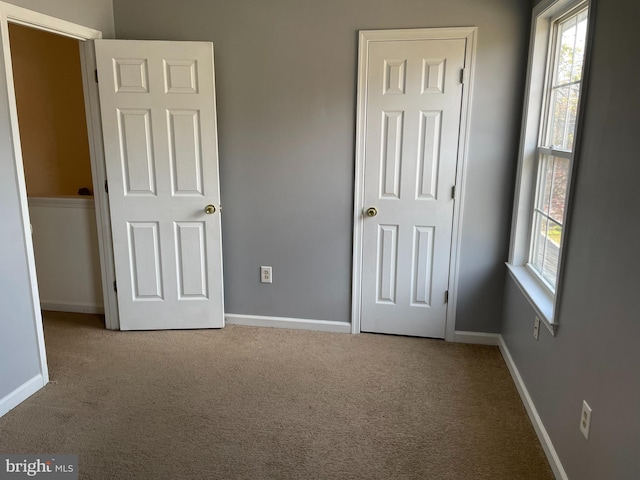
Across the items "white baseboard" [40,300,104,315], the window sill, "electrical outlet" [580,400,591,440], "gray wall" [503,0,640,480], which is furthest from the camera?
"white baseboard" [40,300,104,315]

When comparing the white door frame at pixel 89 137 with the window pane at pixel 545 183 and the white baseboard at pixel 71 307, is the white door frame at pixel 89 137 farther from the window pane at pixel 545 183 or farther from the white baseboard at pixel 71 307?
the window pane at pixel 545 183

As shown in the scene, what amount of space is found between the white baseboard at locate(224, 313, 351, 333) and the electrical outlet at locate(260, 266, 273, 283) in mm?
285

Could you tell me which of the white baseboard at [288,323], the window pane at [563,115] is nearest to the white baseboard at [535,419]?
the white baseboard at [288,323]

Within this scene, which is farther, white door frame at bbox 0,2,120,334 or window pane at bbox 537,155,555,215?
window pane at bbox 537,155,555,215

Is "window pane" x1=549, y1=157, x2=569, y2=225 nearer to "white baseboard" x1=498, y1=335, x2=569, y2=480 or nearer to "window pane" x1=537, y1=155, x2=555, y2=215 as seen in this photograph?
"window pane" x1=537, y1=155, x2=555, y2=215

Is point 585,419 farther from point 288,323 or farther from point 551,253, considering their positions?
point 288,323

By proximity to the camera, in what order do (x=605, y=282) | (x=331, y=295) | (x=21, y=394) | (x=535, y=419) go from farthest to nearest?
(x=331, y=295) → (x=21, y=394) → (x=535, y=419) → (x=605, y=282)

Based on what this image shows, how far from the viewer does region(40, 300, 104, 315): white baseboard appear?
3.72 meters

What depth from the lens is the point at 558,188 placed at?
8.02ft

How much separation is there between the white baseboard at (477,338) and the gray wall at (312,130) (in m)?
0.05

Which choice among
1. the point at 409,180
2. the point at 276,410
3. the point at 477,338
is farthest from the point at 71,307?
the point at 477,338

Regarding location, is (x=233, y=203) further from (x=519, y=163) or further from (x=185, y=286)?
(x=519, y=163)

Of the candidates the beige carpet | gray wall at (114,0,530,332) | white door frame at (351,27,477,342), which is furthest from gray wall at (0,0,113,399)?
white door frame at (351,27,477,342)

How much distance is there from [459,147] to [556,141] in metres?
0.59
